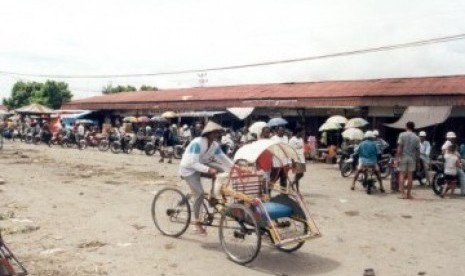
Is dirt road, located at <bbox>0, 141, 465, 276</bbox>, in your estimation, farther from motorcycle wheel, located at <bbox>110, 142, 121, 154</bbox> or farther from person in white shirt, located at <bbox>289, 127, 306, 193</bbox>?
motorcycle wheel, located at <bbox>110, 142, 121, 154</bbox>

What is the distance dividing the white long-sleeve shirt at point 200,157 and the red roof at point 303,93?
48.5ft

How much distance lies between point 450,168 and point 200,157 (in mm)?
7708

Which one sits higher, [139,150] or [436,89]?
[436,89]

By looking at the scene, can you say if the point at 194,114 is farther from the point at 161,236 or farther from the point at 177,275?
the point at 177,275

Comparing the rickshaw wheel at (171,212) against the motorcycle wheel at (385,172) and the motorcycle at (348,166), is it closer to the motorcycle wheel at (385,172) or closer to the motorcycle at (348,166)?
the motorcycle wheel at (385,172)

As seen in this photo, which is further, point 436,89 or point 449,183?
point 436,89

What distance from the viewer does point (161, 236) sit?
741 centimetres

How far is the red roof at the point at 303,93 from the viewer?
20719 mm

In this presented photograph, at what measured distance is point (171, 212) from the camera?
729 centimetres

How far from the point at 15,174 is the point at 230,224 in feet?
35.9

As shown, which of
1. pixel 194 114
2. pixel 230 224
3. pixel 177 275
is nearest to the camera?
pixel 177 275

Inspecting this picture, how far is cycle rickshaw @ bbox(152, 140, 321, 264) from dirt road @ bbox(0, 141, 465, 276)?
26cm

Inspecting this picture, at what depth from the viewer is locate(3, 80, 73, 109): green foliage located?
59625 mm

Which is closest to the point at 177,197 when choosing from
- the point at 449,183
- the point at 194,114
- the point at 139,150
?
the point at 449,183
